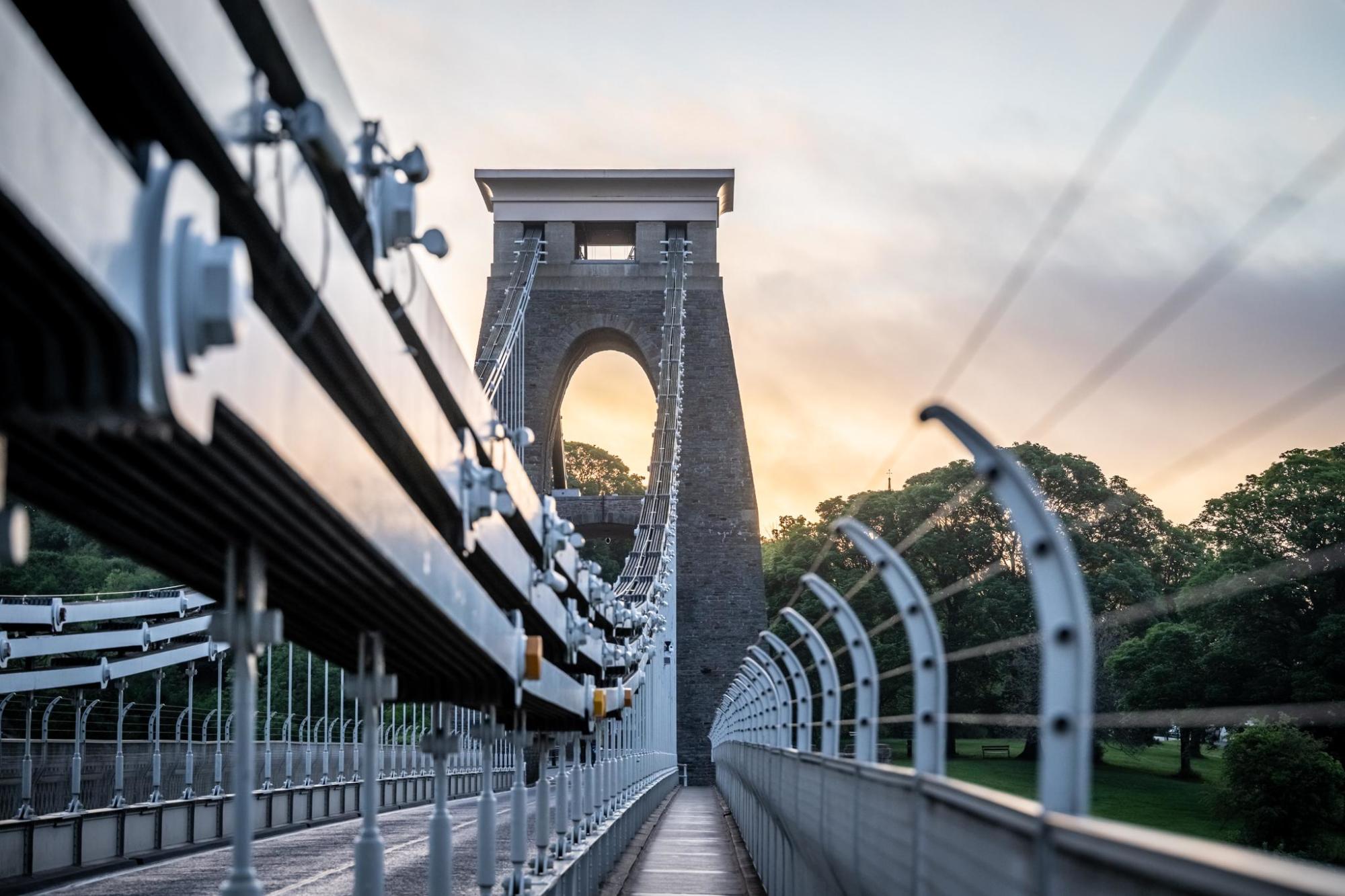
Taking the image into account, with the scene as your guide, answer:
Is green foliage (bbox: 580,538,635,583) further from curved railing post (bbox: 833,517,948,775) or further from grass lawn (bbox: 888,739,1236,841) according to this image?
curved railing post (bbox: 833,517,948,775)

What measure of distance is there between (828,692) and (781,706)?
4.71m

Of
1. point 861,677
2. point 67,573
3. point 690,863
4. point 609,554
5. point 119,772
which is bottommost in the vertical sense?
point 690,863

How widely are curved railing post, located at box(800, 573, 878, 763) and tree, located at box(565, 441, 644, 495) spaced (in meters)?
96.1

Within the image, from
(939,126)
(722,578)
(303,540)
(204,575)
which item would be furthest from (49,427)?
(722,578)

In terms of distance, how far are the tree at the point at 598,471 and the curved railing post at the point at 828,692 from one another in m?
94.1

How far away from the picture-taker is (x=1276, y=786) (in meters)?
15.6

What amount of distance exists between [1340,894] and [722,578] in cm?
6229

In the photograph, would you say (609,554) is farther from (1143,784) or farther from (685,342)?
(1143,784)

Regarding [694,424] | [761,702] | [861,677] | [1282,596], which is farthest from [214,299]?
[694,424]

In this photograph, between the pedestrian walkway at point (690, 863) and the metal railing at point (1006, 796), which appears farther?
the pedestrian walkway at point (690, 863)

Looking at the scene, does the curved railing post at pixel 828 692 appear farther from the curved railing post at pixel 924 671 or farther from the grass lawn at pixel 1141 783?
the grass lawn at pixel 1141 783

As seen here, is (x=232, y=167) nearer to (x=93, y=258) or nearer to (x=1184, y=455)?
(x=93, y=258)

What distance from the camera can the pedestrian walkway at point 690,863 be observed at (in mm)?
20406

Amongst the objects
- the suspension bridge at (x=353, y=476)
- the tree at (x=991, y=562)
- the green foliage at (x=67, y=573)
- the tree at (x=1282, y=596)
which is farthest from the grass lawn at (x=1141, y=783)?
the green foliage at (x=67, y=573)
